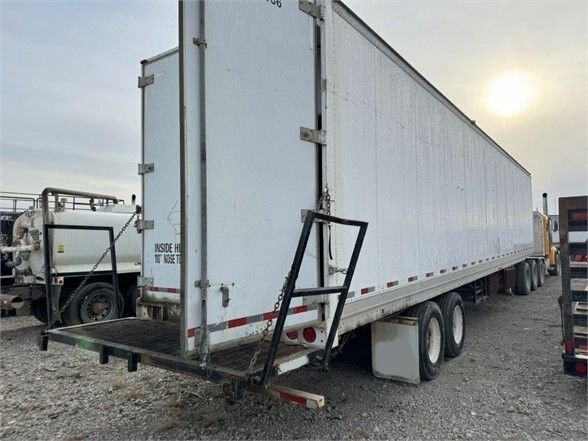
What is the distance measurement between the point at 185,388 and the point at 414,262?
2.98 metres

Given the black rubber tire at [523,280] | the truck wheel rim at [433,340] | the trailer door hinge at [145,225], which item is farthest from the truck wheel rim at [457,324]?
the black rubber tire at [523,280]

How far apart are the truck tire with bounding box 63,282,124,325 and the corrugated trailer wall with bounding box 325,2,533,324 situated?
525 centimetres

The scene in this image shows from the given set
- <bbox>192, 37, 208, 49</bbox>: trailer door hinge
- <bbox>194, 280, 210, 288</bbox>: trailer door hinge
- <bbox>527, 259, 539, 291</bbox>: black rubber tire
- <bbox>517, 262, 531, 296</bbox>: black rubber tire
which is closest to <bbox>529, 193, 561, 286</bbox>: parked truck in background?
<bbox>527, 259, 539, 291</bbox>: black rubber tire

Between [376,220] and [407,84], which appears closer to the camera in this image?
[376,220]

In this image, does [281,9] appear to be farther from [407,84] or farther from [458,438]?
[458,438]

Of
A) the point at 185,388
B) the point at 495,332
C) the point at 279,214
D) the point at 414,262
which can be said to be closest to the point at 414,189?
the point at 414,262

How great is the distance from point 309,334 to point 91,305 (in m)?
6.06

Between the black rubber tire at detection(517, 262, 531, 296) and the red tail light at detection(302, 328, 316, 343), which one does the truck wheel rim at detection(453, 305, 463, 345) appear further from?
the black rubber tire at detection(517, 262, 531, 296)

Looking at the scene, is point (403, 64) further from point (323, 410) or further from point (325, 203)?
point (323, 410)

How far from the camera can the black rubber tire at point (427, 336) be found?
496 cm

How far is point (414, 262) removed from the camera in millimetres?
5094

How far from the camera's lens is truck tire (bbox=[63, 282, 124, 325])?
25.4 ft

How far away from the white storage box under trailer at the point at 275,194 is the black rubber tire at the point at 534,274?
33.8 ft

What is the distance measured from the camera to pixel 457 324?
647 centimetres
